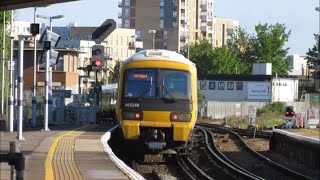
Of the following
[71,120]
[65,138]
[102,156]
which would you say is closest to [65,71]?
[71,120]

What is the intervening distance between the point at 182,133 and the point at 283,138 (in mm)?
5514

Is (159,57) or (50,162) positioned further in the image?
(159,57)

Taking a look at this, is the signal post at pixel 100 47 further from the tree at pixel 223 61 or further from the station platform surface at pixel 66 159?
the tree at pixel 223 61

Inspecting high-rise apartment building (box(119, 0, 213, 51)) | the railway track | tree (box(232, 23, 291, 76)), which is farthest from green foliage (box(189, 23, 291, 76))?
the railway track

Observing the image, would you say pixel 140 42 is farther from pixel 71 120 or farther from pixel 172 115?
pixel 172 115

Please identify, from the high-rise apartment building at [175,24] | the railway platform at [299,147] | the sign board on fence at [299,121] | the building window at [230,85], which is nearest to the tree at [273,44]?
the high-rise apartment building at [175,24]

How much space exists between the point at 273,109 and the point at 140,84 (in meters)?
63.0

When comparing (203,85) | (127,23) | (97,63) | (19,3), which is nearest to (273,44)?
(127,23)

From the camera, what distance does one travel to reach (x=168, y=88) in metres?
22.9

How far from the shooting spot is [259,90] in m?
88.7

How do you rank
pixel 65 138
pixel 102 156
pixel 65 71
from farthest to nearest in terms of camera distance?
1. pixel 65 71
2. pixel 65 138
3. pixel 102 156

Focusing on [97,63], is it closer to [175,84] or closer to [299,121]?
[175,84]

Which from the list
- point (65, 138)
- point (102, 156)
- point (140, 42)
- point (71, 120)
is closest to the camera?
point (102, 156)

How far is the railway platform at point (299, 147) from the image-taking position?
2166 cm
